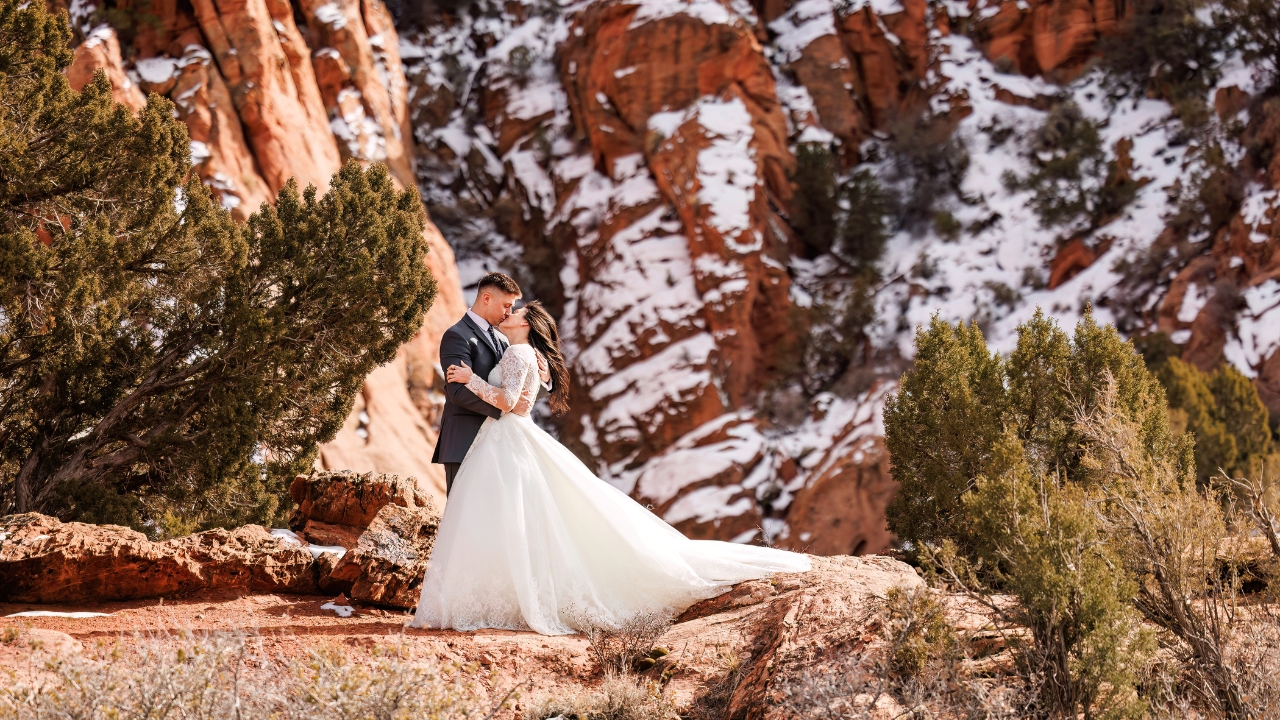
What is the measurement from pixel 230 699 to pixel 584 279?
23.8 metres

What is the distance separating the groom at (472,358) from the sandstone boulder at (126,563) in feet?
5.60

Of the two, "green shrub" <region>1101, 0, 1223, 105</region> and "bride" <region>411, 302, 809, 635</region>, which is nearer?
"bride" <region>411, 302, 809, 635</region>

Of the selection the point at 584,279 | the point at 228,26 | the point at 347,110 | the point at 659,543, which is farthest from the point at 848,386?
the point at 659,543

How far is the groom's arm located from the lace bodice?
0.20 ft

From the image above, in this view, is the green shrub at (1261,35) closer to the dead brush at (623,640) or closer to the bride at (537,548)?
the bride at (537,548)

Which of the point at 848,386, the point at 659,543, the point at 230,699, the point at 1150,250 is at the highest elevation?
the point at 230,699

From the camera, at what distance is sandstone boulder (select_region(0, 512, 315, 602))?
612 cm

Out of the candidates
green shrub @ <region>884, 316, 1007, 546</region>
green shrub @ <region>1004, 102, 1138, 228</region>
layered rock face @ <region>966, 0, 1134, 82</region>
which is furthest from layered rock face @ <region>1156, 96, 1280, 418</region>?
green shrub @ <region>884, 316, 1007, 546</region>

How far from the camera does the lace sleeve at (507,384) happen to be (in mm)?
5621

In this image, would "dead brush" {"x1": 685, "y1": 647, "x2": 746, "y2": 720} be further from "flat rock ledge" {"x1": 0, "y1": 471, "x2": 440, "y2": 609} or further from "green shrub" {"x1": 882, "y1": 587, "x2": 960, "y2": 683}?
"flat rock ledge" {"x1": 0, "y1": 471, "x2": 440, "y2": 609}

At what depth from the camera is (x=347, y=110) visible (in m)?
23.4

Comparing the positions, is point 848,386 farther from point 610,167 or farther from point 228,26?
point 228,26

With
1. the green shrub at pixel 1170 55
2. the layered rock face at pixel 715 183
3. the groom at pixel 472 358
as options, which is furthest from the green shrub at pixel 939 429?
the green shrub at pixel 1170 55

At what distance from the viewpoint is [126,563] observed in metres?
6.35
